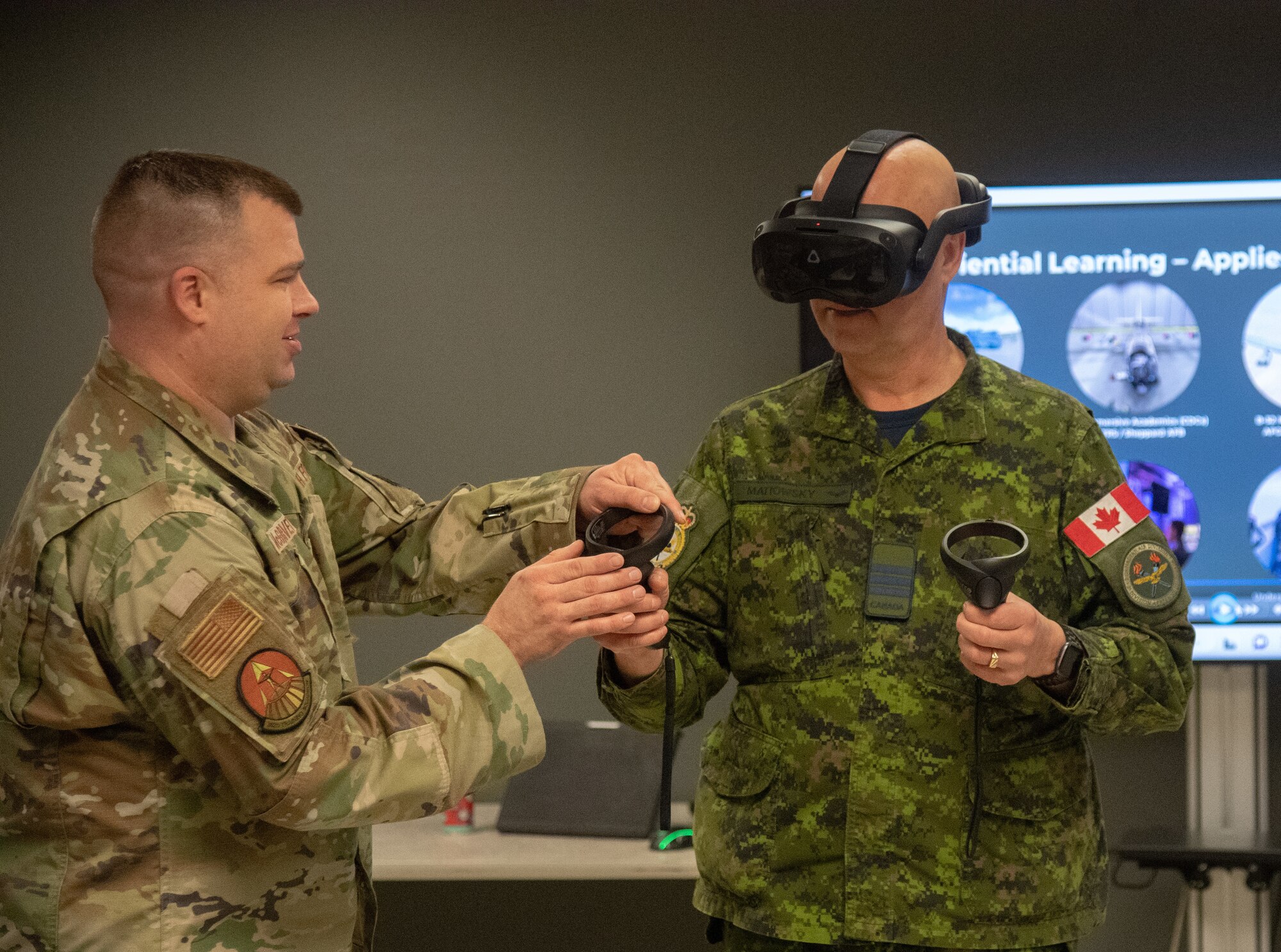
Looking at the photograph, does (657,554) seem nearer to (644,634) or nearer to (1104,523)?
(644,634)

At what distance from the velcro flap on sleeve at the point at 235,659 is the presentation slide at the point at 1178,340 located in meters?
1.85

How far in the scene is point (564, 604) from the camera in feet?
4.83

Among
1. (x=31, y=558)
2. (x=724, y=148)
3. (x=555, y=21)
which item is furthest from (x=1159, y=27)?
(x=31, y=558)

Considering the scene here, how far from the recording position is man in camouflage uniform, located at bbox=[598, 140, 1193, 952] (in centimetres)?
163

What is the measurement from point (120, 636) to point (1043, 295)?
2.09 meters

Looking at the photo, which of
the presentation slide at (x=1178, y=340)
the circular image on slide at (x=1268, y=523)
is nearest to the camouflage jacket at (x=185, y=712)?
the presentation slide at (x=1178, y=340)

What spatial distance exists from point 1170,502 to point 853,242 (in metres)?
1.49

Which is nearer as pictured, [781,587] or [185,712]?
[185,712]

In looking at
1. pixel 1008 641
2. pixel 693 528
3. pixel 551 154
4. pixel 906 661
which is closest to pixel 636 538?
pixel 693 528

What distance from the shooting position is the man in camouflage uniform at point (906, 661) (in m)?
1.63

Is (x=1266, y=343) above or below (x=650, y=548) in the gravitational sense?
above

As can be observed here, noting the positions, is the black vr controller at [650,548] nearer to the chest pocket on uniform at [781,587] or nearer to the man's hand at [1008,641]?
the chest pocket on uniform at [781,587]

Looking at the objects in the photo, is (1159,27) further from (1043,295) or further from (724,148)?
(724,148)

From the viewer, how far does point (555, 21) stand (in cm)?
304
